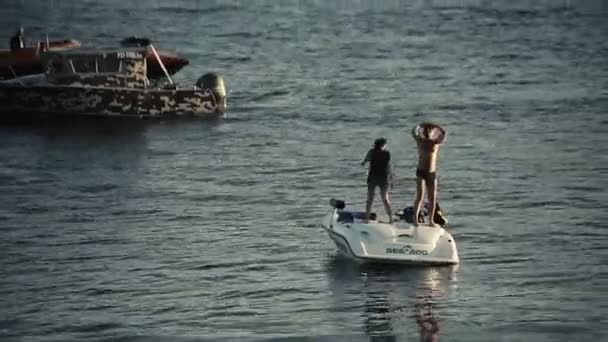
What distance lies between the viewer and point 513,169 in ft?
165

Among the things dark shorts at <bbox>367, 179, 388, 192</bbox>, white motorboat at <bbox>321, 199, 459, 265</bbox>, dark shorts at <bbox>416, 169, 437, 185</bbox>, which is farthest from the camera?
dark shorts at <bbox>367, 179, 388, 192</bbox>

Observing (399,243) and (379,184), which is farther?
(379,184)

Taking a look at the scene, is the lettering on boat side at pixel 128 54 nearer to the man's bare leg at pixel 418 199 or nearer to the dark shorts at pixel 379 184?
the dark shorts at pixel 379 184

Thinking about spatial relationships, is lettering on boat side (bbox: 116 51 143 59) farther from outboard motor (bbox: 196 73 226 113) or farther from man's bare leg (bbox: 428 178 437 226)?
man's bare leg (bbox: 428 178 437 226)

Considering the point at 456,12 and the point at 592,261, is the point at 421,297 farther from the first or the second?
the point at 456,12

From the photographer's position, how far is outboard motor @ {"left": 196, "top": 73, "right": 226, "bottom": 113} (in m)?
59.5

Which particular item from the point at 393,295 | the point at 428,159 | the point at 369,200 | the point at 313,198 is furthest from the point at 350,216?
the point at 313,198

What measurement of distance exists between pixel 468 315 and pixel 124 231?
1184 centimetres

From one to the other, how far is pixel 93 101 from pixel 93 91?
0.34 metres

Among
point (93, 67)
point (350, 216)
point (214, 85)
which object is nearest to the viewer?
point (350, 216)

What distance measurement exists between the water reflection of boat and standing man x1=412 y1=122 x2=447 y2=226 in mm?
1244

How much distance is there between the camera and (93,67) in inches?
2256

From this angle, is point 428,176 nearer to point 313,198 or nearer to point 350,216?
point 350,216

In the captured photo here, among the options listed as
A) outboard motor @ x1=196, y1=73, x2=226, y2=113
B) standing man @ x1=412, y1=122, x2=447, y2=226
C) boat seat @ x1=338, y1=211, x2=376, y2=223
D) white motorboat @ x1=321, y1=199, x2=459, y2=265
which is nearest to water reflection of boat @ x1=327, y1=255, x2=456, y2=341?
white motorboat @ x1=321, y1=199, x2=459, y2=265
